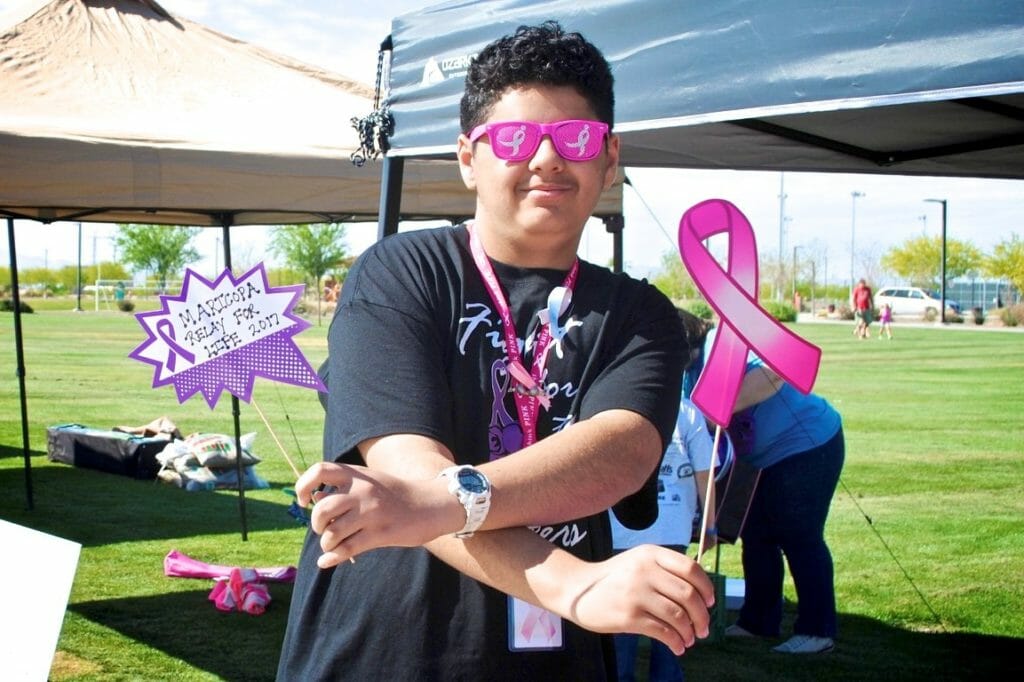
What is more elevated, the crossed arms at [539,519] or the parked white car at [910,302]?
the crossed arms at [539,519]

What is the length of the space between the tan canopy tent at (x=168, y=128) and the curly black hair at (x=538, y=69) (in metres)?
→ 3.53

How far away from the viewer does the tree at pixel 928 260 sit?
217ft

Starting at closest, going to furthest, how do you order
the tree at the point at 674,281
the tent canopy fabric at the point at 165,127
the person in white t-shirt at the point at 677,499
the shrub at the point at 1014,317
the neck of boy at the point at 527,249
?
1. the neck of boy at the point at 527,249
2. the person in white t-shirt at the point at 677,499
3. the tent canopy fabric at the point at 165,127
4. the shrub at the point at 1014,317
5. the tree at the point at 674,281

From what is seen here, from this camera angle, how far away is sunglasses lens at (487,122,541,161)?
130cm

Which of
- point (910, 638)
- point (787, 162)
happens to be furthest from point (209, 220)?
point (910, 638)

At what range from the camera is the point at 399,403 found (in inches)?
48.4

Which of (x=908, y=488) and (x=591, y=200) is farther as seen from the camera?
(x=908, y=488)

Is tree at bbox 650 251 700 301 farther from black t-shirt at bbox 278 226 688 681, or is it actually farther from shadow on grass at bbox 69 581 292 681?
black t-shirt at bbox 278 226 688 681

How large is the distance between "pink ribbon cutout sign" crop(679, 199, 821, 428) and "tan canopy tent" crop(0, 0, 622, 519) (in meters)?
3.47

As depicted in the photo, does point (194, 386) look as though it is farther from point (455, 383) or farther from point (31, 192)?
point (455, 383)

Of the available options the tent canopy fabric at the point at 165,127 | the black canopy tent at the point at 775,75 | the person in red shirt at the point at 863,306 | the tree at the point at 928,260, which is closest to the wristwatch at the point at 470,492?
the black canopy tent at the point at 775,75

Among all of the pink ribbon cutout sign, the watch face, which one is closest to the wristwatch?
the watch face

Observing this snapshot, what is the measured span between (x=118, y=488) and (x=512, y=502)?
27.6 feet

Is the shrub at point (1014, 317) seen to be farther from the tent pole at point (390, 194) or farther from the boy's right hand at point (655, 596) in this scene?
the boy's right hand at point (655, 596)
